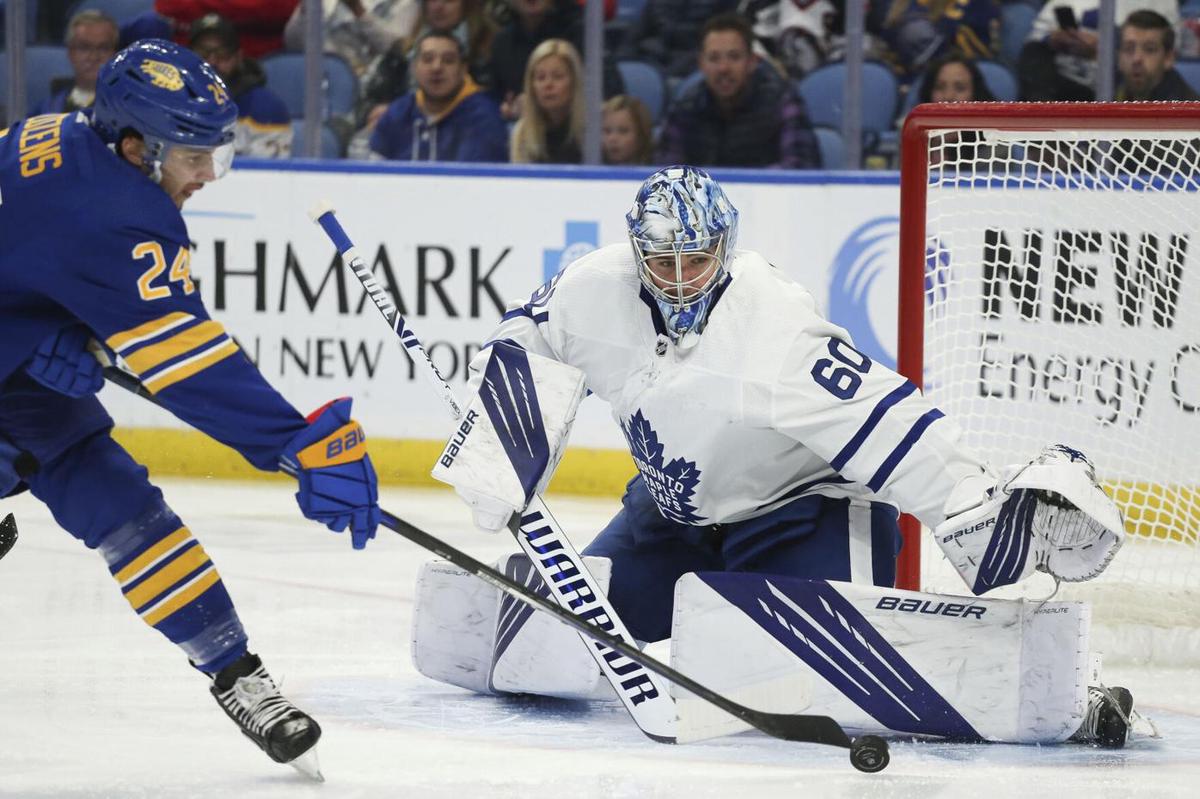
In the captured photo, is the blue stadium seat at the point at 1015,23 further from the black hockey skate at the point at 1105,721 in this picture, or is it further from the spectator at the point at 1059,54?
the black hockey skate at the point at 1105,721

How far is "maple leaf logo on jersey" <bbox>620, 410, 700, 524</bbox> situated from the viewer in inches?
125

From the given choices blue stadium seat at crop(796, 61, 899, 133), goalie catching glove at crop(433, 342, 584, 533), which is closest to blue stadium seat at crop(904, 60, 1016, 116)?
blue stadium seat at crop(796, 61, 899, 133)

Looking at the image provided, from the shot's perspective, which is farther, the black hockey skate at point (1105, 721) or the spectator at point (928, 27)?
the spectator at point (928, 27)

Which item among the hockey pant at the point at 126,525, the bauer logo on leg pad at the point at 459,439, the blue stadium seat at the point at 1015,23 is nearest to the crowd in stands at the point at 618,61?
the blue stadium seat at the point at 1015,23

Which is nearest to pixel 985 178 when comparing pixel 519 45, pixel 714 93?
pixel 714 93

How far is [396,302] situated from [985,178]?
6.61ft

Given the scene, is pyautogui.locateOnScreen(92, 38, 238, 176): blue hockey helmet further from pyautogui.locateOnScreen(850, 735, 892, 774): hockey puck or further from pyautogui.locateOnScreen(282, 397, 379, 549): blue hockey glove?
pyautogui.locateOnScreen(850, 735, 892, 774): hockey puck

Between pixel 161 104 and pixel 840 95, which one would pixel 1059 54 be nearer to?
pixel 840 95

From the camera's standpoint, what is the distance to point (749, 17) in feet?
18.9

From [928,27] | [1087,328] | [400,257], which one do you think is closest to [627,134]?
[400,257]

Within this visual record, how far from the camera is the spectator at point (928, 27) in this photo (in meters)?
5.63

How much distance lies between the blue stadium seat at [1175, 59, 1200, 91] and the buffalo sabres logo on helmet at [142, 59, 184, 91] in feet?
11.3

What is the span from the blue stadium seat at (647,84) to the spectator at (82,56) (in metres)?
1.58

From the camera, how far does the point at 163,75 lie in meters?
2.79
